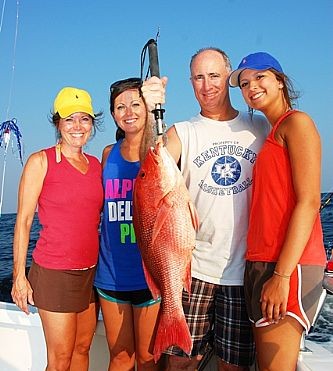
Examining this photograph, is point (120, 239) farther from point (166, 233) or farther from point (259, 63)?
point (259, 63)

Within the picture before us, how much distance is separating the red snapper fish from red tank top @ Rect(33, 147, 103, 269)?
50 cm

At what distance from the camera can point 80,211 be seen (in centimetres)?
304

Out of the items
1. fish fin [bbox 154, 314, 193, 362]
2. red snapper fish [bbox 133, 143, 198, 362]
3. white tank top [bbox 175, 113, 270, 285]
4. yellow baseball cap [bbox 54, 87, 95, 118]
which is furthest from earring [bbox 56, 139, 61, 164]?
fish fin [bbox 154, 314, 193, 362]

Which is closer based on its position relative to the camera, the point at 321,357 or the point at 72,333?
the point at 321,357

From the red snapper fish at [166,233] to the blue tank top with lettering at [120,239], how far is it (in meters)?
0.39

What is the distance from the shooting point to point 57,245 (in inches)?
119

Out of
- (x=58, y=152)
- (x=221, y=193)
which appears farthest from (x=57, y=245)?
(x=221, y=193)

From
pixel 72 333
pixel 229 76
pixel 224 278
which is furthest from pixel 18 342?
pixel 229 76

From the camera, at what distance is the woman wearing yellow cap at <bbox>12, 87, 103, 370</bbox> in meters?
3.00

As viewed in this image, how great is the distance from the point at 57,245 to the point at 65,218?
18 cm

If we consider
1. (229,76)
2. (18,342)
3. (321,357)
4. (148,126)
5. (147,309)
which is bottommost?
(18,342)

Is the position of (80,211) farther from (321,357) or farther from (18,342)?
(321,357)

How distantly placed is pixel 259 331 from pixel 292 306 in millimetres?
263

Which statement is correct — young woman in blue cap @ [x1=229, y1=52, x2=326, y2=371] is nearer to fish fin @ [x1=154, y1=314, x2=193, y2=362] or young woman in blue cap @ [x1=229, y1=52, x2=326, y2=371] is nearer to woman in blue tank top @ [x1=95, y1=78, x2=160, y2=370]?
fish fin @ [x1=154, y1=314, x2=193, y2=362]
